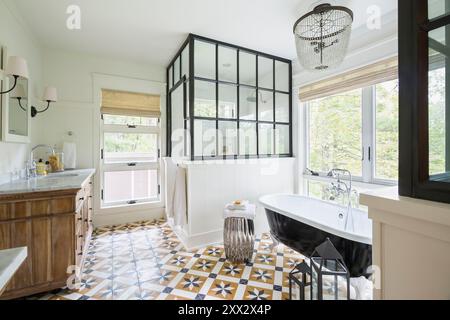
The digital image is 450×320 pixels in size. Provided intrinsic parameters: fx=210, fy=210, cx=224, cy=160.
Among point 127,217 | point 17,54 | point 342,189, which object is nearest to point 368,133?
point 342,189

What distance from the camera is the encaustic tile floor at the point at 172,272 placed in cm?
174

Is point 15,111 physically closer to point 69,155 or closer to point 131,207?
point 69,155

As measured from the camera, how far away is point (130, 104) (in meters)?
3.33

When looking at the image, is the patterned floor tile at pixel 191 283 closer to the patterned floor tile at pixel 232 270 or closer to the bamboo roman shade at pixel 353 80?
the patterned floor tile at pixel 232 270

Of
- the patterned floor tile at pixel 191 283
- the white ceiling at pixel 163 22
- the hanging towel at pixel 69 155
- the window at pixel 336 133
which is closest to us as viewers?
the patterned floor tile at pixel 191 283

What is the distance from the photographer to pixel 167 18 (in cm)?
223

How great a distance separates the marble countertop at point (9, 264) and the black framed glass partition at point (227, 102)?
6.51 ft

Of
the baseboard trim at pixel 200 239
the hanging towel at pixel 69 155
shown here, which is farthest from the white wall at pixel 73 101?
the baseboard trim at pixel 200 239

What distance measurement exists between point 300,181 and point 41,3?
364 centimetres

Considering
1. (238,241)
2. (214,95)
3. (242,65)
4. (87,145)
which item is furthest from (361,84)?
(87,145)

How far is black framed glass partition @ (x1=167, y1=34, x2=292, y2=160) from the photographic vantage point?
2.65 meters

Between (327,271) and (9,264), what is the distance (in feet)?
3.89

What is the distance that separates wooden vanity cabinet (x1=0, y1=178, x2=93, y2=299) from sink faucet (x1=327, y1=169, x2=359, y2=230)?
8.54 feet

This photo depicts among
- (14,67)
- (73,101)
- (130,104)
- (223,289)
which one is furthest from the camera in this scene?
(130,104)
